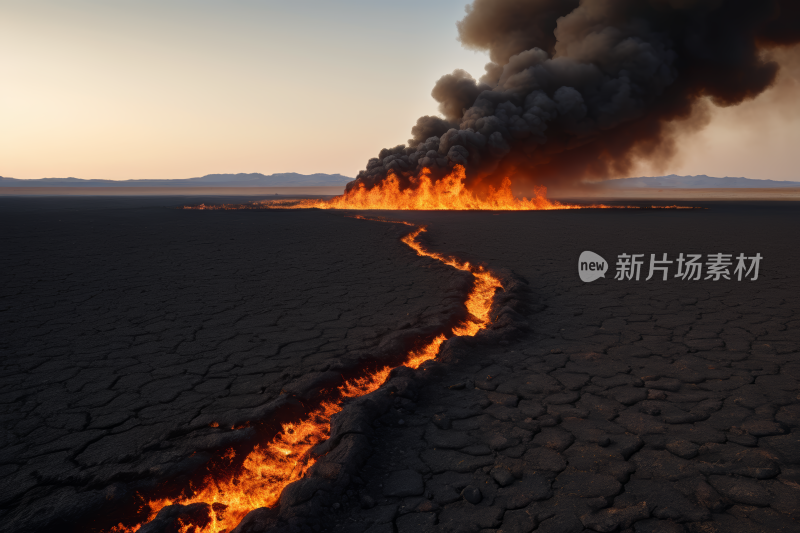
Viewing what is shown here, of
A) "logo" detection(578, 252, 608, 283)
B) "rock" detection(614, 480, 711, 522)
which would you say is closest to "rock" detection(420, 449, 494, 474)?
"rock" detection(614, 480, 711, 522)

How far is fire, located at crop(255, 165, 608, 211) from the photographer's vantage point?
24453 millimetres

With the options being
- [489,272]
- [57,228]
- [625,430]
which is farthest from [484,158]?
[625,430]

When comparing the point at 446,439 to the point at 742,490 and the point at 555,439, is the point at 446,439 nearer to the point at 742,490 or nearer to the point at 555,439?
the point at 555,439

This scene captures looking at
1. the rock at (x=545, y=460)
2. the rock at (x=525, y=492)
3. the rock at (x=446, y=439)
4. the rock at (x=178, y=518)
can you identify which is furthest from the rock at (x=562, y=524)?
the rock at (x=178, y=518)

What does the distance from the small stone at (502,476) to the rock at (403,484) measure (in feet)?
1.38

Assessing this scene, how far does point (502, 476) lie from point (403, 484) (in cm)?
57

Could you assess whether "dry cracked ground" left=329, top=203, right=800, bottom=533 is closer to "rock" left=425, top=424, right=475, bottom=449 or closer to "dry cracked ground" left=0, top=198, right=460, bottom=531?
"rock" left=425, top=424, right=475, bottom=449

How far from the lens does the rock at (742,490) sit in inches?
89.2

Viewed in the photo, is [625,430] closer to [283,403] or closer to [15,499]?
[283,403]

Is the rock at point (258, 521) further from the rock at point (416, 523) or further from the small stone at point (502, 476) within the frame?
the small stone at point (502, 476)

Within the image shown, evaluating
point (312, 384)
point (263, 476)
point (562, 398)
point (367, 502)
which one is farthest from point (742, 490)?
point (312, 384)

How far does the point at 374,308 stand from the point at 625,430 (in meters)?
3.48

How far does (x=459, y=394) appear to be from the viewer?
3568 mm

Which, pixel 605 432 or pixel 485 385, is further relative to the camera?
pixel 485 385
